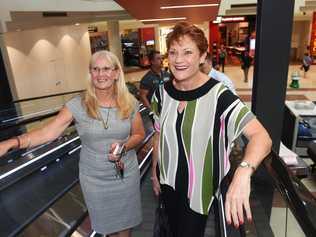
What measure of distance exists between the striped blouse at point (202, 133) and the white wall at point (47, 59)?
924 cm

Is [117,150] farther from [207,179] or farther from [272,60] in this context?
[272,60]

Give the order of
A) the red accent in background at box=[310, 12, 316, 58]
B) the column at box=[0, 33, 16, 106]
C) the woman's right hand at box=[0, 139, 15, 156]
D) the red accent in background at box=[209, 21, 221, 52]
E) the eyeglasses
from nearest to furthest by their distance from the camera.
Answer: the woman's right hand at box=[0, 139, 15, 156]
the eyeglasses
the column at box=[0, 33, 16, 106]
the red accent in background at box=[310, 12, 316, 58]
the red accent in background at box=[209, 21, 221, 52]

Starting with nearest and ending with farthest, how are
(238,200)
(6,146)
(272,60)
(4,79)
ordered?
1. (238,200)
2. (6,146)
3. (272,60)
4. (4,79)

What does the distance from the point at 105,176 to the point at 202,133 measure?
960 mm

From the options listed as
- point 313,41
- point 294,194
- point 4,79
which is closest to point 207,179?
point 294,194

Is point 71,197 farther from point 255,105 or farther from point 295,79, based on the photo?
point 295,79

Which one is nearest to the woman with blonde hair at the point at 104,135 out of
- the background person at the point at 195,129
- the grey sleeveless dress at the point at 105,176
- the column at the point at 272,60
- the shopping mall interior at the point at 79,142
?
the grey sleeveless dress at the point at 105,176

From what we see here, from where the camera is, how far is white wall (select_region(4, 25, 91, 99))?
11750 millimetres

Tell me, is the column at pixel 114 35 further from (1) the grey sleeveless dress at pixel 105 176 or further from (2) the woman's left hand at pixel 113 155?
(2) the woman's left hand at pixel 113 155

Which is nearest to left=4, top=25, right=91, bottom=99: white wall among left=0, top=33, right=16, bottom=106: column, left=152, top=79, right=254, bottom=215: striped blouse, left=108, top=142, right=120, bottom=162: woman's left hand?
left=0, top=33, right=16, bottom=106: column

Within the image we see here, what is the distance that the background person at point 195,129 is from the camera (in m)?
1.68

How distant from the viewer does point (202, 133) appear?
1.79 meters

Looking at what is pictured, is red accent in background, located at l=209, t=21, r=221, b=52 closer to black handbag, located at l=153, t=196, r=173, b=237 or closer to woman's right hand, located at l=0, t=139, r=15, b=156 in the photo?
black handbag, located at l=153, t=196, r=173, b=237

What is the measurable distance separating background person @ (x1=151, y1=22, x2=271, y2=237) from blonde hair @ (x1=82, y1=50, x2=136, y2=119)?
1.16 feet
